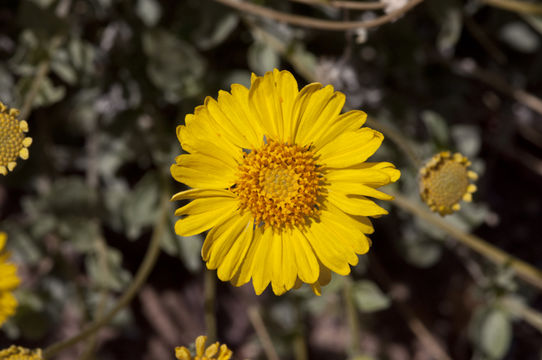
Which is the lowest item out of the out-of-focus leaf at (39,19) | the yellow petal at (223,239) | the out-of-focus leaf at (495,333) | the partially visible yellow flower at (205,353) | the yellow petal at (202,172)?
the out-of-focus leaf at (495,333)

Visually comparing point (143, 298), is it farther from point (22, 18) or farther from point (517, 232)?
point (517, 232)

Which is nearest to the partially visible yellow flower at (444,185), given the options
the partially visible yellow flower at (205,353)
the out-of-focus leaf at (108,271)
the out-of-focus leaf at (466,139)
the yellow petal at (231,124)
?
the yellow petal at (231,124)

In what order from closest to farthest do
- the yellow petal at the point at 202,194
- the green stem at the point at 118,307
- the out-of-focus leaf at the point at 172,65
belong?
the yellow petal at the point at 202,194, the green stem at the point at 118,307, the out-of-focus leaf at the point at 172,65

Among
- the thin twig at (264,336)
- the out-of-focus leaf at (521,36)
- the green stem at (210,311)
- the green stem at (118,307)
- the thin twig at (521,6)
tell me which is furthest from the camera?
the out-of-focus leaf at (521,36)

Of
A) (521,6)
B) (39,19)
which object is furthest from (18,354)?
(521,6)

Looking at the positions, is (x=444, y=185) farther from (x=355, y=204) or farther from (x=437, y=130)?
(x=437, y=130)

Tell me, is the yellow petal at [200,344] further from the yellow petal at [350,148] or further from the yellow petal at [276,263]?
the yellow petal at [350,148]
